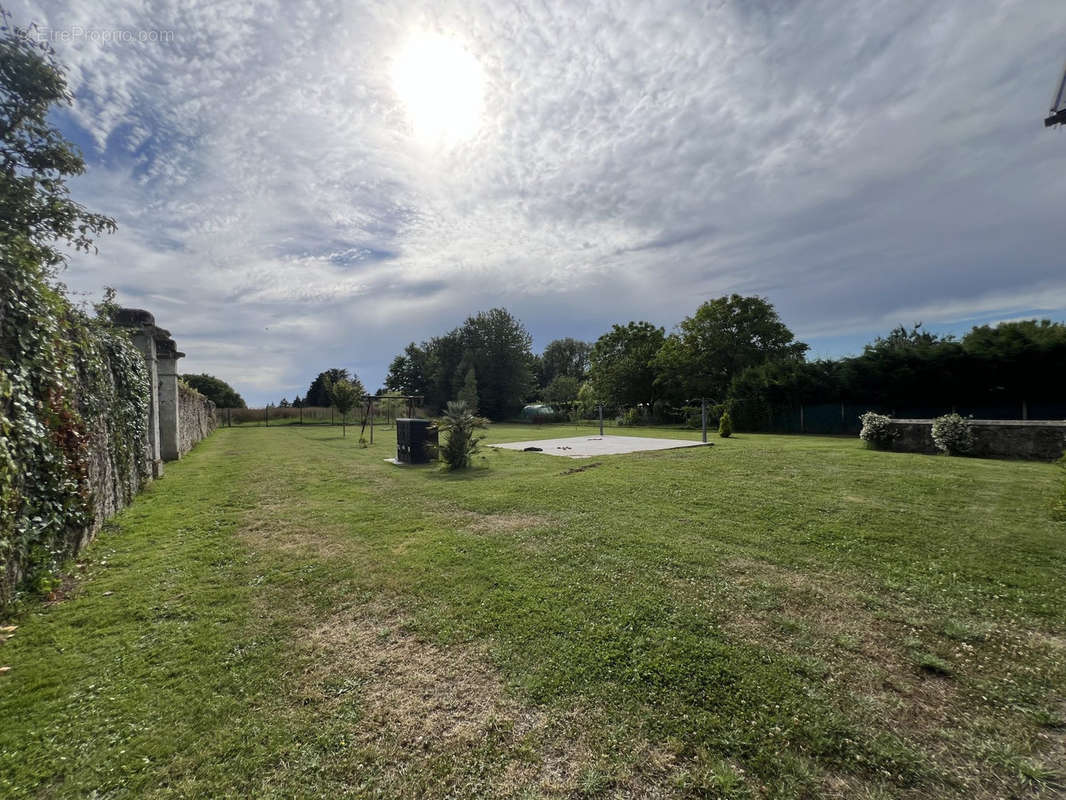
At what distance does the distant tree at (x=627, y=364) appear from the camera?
3372 centimetres

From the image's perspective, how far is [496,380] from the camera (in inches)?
1690

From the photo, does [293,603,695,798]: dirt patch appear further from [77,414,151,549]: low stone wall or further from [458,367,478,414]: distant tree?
[458,367,478,414]: distant tree

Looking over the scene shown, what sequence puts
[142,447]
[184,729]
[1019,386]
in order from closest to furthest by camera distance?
[184,729], [142,447], [1019,386]

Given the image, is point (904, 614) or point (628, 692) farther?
point (904, 614)

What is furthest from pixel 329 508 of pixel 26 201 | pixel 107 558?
pixel 26 201

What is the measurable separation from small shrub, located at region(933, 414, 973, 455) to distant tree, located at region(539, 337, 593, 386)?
53783mm

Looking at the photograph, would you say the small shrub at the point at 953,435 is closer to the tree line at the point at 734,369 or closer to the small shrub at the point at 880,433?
the small shrub at the point at 880,433

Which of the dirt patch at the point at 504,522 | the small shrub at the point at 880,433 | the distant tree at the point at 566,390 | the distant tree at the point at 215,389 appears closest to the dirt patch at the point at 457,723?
the dirt patch at the point at 504,522

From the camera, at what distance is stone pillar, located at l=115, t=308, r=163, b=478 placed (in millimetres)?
8008

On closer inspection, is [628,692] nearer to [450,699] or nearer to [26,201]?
[450,699]

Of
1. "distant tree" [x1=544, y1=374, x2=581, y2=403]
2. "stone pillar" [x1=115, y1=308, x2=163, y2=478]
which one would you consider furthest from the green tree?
"distant tree" [x1=544, y1=374, x2=581, y2=403]

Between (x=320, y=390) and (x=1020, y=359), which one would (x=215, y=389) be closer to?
(x=320, y=390)

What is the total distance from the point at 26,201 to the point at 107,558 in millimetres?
5164

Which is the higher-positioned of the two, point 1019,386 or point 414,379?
point 414,379
